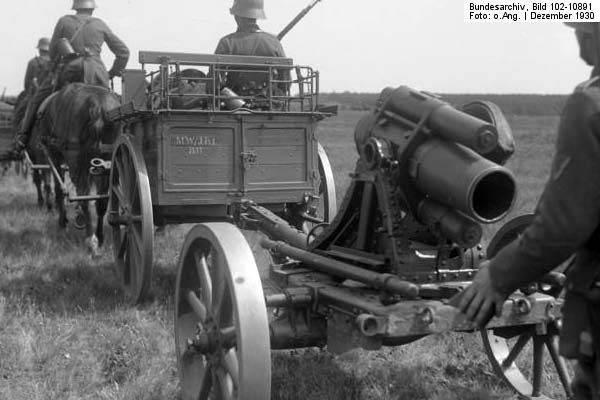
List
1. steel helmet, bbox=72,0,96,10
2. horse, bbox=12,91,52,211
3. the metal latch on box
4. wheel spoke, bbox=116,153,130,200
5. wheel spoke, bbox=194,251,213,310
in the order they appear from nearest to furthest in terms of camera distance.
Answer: wheel spoke, bbox=194,251,213,310 < the metal latch on box < wheel spoke, bbox=116,153,130,200 < steel helmet, bbox=72,0,96,10 < horse, bbox=12,91,52,211

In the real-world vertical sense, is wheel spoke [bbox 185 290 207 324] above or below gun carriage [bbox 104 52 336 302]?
below

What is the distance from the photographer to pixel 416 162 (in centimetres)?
372

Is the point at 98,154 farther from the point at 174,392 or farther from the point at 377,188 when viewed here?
the point at 377,188

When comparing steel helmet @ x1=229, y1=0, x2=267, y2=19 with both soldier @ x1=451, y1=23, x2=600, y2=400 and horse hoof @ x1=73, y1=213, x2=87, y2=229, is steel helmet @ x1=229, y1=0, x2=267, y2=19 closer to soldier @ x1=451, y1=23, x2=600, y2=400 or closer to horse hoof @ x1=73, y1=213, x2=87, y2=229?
horse hoof @ x1=73, y1=213, x2=87, y2=229

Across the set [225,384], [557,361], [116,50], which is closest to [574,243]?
[225,384]

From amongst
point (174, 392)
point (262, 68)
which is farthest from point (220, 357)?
point (262, 68)

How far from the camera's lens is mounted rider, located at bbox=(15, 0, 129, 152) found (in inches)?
389

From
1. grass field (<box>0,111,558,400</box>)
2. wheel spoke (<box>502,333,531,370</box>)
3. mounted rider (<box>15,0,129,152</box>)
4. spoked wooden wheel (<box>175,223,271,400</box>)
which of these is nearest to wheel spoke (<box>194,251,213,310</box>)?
spoked wooden wheel (<box>175,223,271,400</box>)

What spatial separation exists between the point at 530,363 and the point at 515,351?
48cm

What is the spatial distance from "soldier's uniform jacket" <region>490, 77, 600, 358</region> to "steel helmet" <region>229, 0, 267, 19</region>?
560 cm

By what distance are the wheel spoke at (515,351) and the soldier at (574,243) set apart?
2040 mm

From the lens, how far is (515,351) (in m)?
4.62

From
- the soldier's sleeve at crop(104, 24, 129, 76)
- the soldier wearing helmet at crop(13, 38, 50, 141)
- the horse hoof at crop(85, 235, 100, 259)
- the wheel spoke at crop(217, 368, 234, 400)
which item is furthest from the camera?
the soldier wearing helmet at crop(13, 38, 50, 141)

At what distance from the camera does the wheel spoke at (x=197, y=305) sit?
13.3 ft
